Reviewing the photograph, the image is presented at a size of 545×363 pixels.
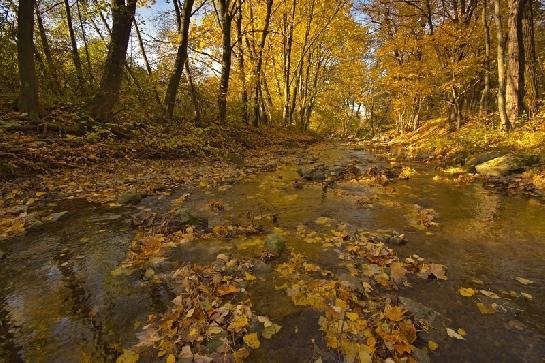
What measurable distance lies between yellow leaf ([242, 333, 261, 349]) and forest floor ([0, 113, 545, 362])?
0.04 ft

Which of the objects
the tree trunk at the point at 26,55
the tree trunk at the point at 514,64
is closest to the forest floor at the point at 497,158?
the tree trunk at the point at 514,64

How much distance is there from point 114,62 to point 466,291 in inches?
473

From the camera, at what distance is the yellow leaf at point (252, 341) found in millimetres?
2949

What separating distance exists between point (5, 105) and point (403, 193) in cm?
1097

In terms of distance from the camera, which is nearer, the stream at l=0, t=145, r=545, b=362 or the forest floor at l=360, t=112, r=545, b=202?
the stream at l=0, t=145, r=545, b=362

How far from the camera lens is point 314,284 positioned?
A: 3.89m

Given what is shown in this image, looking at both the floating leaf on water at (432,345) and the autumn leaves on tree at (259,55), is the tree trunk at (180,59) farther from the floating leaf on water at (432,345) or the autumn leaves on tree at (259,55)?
the floating leaf on water at (432,345)

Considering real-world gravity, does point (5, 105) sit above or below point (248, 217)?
above

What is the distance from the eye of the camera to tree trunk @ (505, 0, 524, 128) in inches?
570

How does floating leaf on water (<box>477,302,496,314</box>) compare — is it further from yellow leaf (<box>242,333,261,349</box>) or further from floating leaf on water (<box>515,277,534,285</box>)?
yellow leaf (<box>242,333,261,349</box>)

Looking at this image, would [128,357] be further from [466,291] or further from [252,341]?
[466,291]

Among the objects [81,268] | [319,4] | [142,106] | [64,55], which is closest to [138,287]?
[81,268]

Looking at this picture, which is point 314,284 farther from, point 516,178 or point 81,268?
point 516,178

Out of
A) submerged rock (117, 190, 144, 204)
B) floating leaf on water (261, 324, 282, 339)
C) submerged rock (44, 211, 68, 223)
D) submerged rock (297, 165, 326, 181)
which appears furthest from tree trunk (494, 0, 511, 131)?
submerged rock (44, 211, 68, 223)
